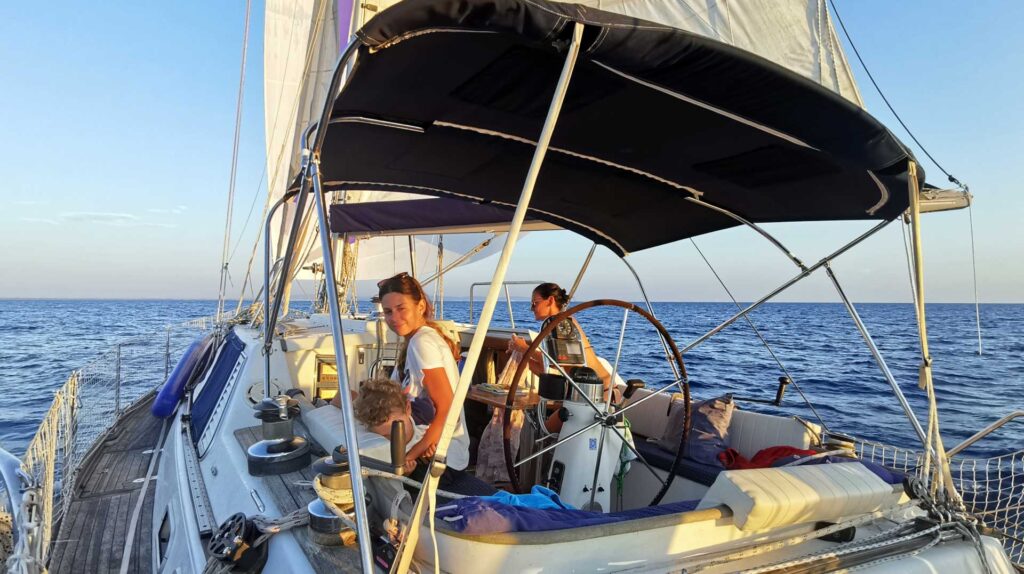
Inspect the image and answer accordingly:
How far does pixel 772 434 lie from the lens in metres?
3.48

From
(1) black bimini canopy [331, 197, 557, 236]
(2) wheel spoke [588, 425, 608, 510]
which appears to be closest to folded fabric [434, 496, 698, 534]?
(2) wheel spoke [588, 425, 608, 510]

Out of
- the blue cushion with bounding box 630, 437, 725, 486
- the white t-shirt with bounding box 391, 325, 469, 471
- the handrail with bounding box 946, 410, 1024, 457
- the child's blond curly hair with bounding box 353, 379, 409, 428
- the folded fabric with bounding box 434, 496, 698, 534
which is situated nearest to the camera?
the folded fabric with bounding box 434, 496, 698, 534

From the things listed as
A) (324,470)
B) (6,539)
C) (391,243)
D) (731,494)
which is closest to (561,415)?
(731,494)

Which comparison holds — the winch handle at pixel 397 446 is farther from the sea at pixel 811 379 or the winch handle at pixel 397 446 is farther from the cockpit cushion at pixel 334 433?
the sea at pixel 811 379

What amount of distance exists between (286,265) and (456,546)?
1.61 metres

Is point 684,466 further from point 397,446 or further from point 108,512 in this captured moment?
point 108,512

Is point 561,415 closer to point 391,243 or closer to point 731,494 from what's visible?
point 731,494

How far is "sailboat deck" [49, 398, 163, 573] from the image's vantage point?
3.39 meters

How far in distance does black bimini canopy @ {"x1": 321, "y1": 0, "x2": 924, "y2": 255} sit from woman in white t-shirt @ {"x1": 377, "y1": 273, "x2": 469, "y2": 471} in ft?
2.75

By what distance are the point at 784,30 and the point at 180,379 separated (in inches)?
287

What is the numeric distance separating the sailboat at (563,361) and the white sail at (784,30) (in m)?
0.02

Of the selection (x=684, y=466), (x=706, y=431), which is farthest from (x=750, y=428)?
(x=684, y=466)

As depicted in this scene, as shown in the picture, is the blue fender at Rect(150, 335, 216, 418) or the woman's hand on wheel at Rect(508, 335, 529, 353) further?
the blue fender at Rect(150, 335, 216, 418)

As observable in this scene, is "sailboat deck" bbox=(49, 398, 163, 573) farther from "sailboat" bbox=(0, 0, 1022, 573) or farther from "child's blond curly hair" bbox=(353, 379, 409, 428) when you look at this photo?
"child's blond curly hair" bbox=(353, 379, 409, 428)
